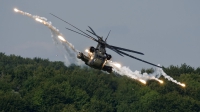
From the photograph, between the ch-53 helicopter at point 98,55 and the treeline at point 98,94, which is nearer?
the ch-53 helicopter at point 98,55

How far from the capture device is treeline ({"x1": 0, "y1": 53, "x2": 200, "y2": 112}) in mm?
181000

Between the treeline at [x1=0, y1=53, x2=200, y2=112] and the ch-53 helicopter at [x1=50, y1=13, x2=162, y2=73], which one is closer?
the ch-53 helicopter at [x1=50, y1=13, x2=162, y2=73]

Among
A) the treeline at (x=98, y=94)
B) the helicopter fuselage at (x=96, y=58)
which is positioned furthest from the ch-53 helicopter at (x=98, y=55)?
the treeline at (x=98, y=94)

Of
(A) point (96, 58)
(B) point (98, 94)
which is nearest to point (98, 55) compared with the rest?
(A) point (96, 58)

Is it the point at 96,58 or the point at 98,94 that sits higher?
the point at 98,94

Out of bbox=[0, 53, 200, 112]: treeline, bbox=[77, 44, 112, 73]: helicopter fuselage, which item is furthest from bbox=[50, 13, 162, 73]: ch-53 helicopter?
bbox=[0, 53, 200, 112]: treeline

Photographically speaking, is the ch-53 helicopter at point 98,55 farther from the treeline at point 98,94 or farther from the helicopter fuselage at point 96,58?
the treeline at point 98,94

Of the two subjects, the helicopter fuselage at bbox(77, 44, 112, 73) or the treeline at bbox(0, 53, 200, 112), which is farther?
the treeline at bbox(0, 53, 200, 112)

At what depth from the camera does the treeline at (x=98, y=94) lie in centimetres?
18100

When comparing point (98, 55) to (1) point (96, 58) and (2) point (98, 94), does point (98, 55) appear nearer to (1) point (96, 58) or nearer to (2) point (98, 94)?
(1) point (96, 58)

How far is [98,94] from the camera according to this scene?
193m

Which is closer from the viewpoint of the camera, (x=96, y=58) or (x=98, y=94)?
(x=96, y=58)

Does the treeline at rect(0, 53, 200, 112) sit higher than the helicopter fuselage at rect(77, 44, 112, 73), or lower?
higher

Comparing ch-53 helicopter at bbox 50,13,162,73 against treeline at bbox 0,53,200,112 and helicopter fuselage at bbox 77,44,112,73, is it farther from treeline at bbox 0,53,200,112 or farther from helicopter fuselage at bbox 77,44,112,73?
treeline at bbox 0,53,200,112
